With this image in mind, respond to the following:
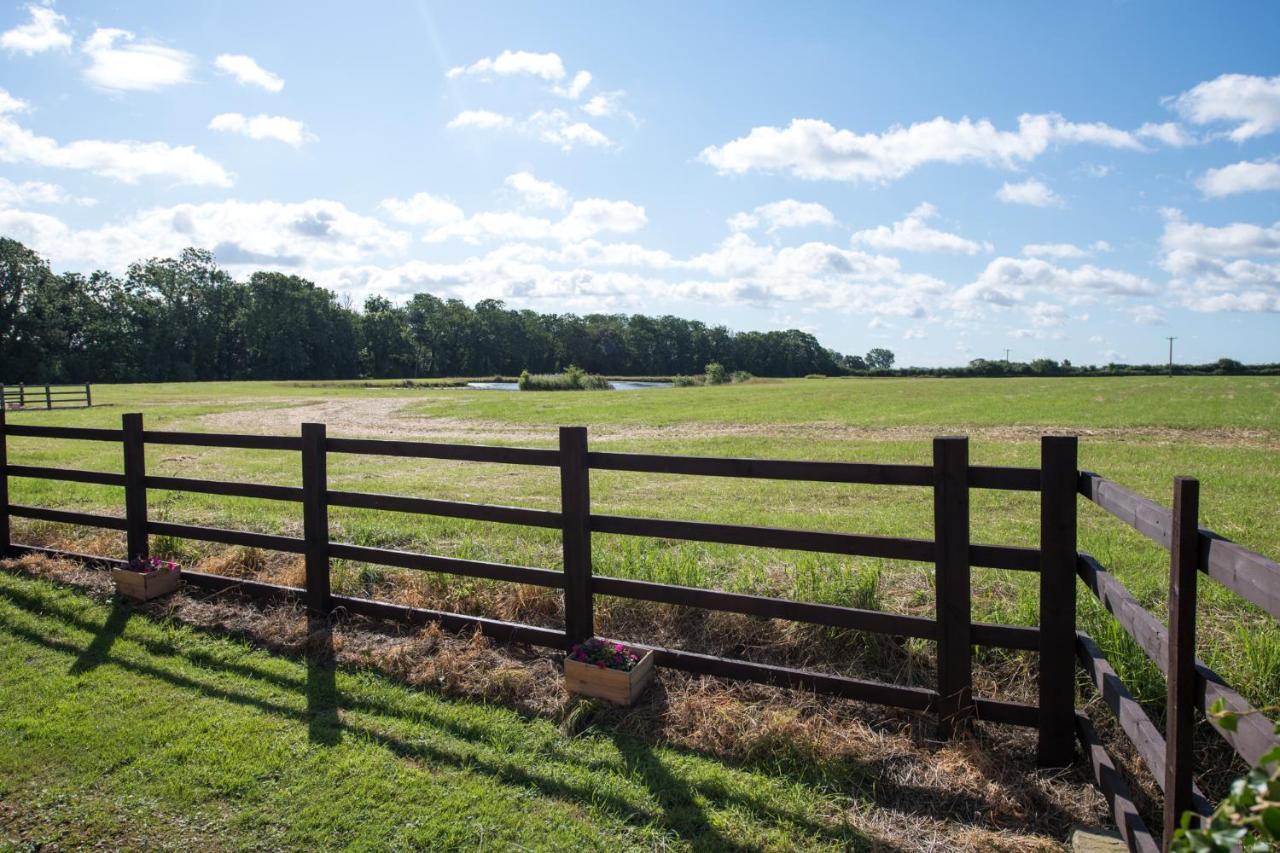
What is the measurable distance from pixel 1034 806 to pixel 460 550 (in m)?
5.86

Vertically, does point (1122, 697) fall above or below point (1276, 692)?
above

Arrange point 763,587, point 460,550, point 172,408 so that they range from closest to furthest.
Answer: point 763,587 < point 460,550 < point 172,408

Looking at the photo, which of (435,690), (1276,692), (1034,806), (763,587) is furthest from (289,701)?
(1276,692)

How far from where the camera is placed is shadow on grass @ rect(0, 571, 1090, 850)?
153 inches

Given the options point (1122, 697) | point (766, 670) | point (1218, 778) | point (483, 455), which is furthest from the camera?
point (483, 455)

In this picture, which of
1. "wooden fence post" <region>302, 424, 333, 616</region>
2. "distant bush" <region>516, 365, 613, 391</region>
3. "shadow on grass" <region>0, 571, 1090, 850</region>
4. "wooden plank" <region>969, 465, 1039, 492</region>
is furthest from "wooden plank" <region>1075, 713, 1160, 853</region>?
"distant bush" <region>516, 365, 613, 391</region>

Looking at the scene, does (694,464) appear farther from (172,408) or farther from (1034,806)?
(172,408)

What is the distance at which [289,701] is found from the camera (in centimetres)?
521

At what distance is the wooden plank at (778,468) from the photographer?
4.70m

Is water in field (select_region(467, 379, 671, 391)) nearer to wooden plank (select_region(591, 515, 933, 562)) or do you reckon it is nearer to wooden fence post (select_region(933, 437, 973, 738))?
wooden plank (select_region(591, 515, 933, 562))

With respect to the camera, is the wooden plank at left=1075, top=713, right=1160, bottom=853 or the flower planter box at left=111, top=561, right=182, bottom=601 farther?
the flower planter box at left=111, top=561, right=182, bottom=601

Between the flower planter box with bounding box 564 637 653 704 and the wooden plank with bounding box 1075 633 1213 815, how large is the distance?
263cm

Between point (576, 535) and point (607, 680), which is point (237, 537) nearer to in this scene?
point (576, 535)

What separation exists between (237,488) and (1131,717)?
7.02 meters
